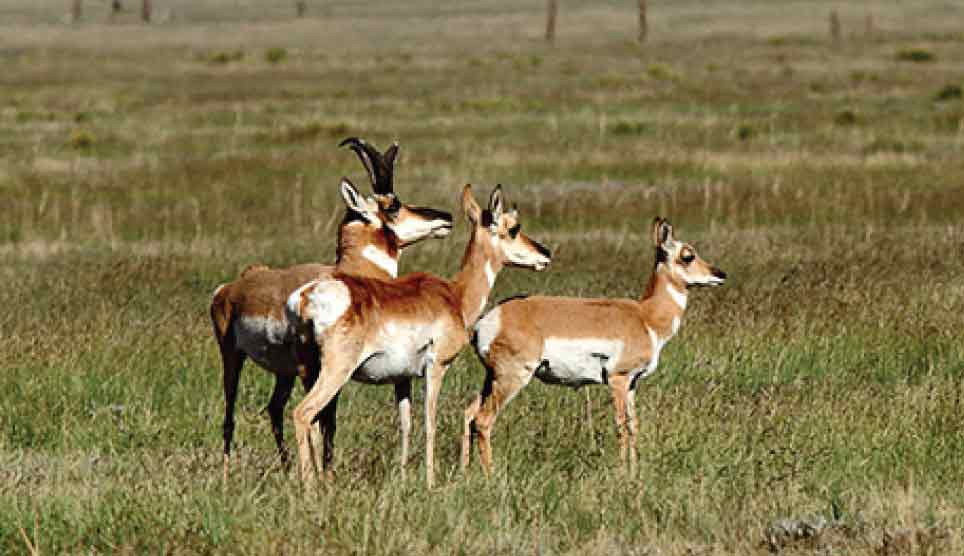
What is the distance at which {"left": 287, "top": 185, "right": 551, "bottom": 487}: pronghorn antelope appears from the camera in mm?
7605

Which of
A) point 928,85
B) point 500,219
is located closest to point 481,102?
point 928,85

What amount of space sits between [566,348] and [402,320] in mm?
1209

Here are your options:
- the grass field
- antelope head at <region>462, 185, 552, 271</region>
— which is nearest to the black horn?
antelope head at <region>462, 185, 552, 271</region>

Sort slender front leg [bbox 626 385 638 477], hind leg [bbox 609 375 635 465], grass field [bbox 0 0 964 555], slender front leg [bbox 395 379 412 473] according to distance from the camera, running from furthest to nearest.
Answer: hind leg [bbox 609 375 635 465] → slender front leg [bbox 626 385 638 477] → slender front leg [bbox 395 379 412 473] → grass field [bbox 0 0 964 555]

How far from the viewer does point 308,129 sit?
31.4 metres

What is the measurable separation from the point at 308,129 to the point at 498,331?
2317 centimetres

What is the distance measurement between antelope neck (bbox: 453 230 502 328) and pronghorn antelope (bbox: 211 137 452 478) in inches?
16.6

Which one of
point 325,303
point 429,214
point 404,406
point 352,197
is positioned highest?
point 352,197

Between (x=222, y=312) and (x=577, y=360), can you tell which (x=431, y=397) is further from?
(x=222, y=312)

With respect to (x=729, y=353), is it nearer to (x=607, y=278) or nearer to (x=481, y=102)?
(x=607, y=278)

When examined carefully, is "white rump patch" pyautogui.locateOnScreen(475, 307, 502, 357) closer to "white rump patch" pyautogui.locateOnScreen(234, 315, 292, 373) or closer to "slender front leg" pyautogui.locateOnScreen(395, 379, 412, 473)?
"slender front leg" pyautogui.locateOnScreen(395, 379, 412, 473)

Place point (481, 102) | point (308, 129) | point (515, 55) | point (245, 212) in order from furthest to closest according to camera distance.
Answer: point (515, 55) → point (481, 102) → point (308, 129) → point (245, 212)

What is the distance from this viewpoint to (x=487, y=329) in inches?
343

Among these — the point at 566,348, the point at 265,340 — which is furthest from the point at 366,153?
the point at 566,348
